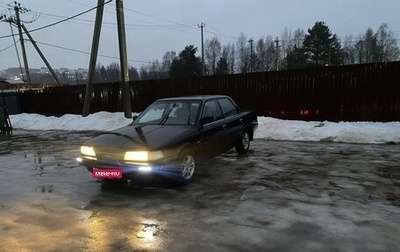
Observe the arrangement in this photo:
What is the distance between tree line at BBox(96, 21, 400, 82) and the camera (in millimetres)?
47469

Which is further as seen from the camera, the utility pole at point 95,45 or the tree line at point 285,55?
the tree line at point 285,55

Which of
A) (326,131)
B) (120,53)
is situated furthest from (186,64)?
(326,131)

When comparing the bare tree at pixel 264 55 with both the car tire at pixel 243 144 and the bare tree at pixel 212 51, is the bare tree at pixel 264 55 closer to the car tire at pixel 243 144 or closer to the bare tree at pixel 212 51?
the bare tree at pixel 212 51

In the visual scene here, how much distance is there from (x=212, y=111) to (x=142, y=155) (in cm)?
226

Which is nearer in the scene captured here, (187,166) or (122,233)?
(122,233)

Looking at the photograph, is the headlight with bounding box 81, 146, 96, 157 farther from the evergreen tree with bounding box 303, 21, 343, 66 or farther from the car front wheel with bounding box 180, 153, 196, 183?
the evergreen tree with bounding box 303, 21, 343, 66

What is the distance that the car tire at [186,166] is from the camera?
6047 mm

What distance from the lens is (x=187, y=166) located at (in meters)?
6.29

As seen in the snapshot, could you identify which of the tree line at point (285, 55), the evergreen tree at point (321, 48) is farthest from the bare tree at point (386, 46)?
the evergreen tree at point (321, 48)

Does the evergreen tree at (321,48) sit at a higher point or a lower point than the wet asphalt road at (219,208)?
higher

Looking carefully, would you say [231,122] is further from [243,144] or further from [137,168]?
[137,168]

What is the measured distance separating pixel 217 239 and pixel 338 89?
10.6 meters

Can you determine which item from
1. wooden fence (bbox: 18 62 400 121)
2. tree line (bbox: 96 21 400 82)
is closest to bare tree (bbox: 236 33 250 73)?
tree line (bbox: 96 21 400 82)

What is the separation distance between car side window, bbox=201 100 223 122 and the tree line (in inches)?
1516
